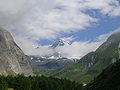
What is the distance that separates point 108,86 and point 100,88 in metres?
12.4

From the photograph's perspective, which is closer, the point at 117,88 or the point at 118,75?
the point at 117,88

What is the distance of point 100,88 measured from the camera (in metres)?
198

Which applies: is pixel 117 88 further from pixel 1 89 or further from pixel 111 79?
pixel 1 89

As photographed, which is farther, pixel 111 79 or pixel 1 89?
pixel 111 79

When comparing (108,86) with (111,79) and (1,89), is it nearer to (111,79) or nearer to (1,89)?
(111,79)

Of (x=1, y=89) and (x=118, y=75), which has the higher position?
(x=118, y=75)

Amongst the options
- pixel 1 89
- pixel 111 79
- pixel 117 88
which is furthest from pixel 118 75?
pixel 1 89

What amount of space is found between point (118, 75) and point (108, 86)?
10.7 metres

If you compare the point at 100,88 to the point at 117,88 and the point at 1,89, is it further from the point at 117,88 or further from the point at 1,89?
the point at 1,89

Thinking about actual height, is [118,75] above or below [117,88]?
above

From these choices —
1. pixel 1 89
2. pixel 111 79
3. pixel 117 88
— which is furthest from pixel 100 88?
pixel 1 89

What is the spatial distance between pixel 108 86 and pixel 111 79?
9185 mm

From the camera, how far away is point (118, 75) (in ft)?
630

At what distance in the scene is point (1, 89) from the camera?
176 metres
